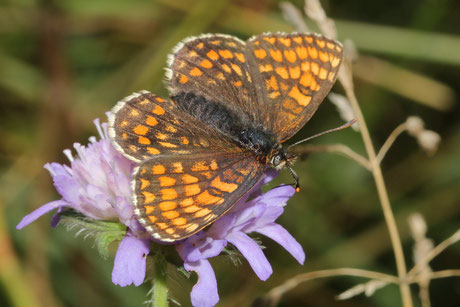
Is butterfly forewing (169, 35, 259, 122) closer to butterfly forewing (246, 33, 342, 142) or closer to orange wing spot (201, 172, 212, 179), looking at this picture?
butterfly forewing (246, 33, 342, 142)

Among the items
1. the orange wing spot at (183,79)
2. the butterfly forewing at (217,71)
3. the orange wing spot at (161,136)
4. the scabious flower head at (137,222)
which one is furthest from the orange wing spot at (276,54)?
the orange wing spot at (161,136)

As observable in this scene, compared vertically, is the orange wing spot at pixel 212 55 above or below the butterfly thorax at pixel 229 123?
above

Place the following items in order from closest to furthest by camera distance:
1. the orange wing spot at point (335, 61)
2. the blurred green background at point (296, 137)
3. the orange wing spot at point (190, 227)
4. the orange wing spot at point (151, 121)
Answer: the orange wing spot at point (190, 227), the orange wing spot at point (151, 121), the orange wing spot at point (335, 61), the blurred green background at point (296, 137)

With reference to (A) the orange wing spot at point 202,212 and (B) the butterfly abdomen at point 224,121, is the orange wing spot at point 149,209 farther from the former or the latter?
(B) the butterfly abdomen at point 224,121

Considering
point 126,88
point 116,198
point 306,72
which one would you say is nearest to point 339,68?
point 306,72

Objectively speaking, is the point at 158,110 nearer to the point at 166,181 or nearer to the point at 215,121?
the point at 215,121

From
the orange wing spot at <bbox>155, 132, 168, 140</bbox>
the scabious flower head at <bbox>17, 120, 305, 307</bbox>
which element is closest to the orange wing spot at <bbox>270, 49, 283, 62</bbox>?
the scabious flower head at <bbox>17, 120, 305, 307</bbox>

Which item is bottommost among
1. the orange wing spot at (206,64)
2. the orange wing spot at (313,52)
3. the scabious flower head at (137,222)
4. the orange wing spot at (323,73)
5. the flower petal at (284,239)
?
the flower petal at (284,239)
